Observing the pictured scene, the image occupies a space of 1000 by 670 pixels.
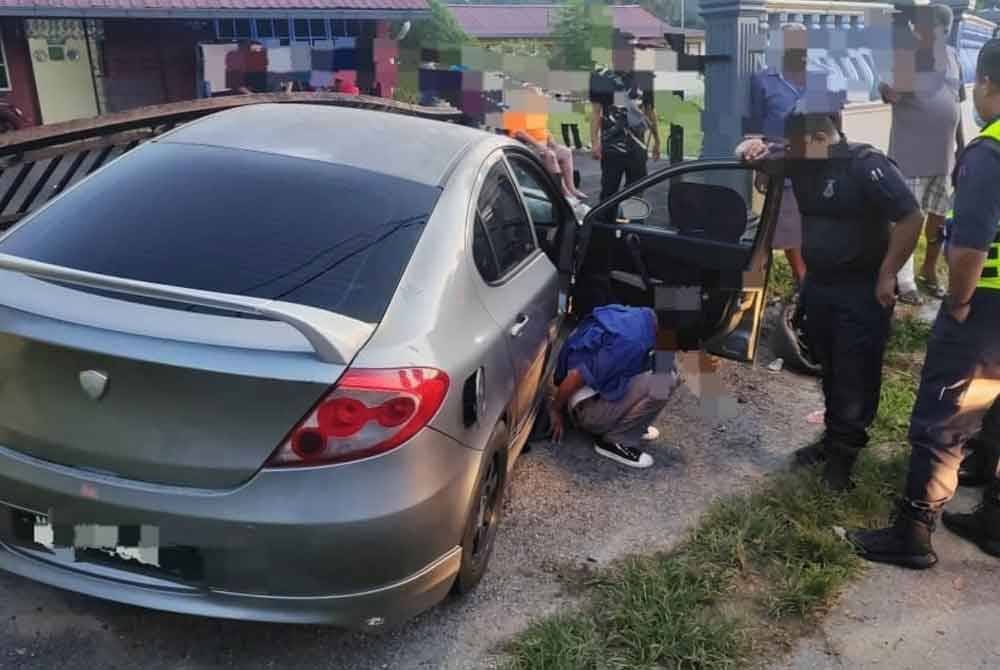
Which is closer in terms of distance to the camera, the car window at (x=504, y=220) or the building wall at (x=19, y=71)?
the car window at (x=504, y=220)

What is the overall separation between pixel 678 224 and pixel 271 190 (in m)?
2.28

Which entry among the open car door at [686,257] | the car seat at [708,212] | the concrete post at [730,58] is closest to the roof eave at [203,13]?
the concrete post at [730,58]

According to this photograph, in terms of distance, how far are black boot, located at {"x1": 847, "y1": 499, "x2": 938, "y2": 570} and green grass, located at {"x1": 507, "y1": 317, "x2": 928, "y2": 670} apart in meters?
0.10

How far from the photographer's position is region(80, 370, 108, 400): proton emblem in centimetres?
205

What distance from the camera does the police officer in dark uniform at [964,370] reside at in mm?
2752

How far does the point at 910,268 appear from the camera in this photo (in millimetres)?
6340

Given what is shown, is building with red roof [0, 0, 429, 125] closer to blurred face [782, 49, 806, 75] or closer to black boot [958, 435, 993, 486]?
blurred face [782, 49, 806, 75]

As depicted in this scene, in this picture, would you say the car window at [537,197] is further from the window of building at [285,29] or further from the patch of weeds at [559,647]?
the window of building at [285,29]

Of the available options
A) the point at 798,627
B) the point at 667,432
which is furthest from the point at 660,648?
the point at 667,432

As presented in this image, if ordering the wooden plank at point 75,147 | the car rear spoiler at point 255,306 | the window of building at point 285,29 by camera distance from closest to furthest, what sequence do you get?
the car rear spoiler at point 255,306
the wooden plank at point 75,147
the window of building at point 285,29

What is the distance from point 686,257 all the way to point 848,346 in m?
0.99

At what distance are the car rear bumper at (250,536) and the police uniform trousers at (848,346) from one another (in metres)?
1.96

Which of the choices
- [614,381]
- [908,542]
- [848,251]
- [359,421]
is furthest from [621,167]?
[359,421]

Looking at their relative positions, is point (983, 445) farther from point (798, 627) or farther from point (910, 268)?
point (910, 268)
